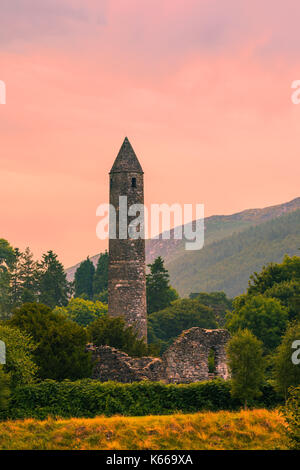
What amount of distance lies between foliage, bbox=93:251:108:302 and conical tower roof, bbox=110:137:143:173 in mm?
44381

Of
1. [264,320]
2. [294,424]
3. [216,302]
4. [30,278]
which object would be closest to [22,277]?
[30,278]

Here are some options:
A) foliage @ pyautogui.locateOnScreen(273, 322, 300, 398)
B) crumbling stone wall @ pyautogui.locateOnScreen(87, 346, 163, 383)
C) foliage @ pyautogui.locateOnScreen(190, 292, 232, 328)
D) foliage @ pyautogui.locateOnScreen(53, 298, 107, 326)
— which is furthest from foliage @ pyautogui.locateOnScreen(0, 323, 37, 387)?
foliage @ pyautogui.locateOnScreen(190, 292, 232, 328)

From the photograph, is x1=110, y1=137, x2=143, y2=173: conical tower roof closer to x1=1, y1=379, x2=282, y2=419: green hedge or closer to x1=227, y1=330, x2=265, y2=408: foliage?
x1=227, y1=330, x2=265, y2=408: foliage

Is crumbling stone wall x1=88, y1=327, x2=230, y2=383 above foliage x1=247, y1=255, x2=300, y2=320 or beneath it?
beneath

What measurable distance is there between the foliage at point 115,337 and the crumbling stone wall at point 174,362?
474 cm

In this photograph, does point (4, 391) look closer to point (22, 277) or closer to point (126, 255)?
point (126, 255)

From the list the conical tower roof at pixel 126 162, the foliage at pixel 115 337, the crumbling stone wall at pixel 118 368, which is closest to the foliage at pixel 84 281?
the conical tower roof at pixel 126 162

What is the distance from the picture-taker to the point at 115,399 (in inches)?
1363

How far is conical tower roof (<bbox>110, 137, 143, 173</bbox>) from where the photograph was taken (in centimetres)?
6042

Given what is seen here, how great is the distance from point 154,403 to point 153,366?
22.6 ft

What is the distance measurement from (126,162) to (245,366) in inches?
1114

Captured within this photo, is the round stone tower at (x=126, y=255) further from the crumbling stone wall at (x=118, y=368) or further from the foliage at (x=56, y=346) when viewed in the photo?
the foliage at (x=56, y=346)

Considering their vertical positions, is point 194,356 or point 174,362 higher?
point 194,356

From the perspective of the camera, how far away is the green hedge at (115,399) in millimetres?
34312
